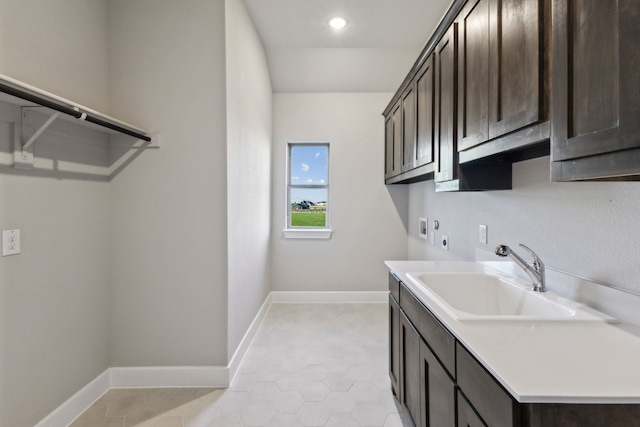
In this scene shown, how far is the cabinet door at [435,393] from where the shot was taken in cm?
106

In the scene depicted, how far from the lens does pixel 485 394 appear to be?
0.82 metres

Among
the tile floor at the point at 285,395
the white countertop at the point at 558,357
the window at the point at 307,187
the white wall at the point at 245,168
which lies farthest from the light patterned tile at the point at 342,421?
the window at the point at 307,187

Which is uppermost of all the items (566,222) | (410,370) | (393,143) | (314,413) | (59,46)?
(59,46)

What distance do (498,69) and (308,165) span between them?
3084 millimetres

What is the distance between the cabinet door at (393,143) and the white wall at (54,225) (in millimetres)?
2497

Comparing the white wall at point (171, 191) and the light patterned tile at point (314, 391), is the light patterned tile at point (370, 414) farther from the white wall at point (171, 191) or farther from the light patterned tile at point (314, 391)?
the white wall at point (171, 191)

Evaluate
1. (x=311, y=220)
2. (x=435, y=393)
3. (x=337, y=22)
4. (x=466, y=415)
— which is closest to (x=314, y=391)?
(x=435, y=393)

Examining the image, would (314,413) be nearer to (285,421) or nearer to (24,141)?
(285,421)

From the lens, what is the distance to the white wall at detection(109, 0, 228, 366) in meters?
2.16

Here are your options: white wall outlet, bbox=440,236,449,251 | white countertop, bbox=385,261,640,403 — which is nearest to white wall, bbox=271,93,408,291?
white wall outlet, bbox=440,236,449,251

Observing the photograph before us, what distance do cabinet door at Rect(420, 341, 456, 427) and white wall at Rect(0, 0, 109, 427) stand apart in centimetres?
193

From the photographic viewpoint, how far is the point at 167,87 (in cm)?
217

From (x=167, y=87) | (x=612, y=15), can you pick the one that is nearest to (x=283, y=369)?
(x=167, y=87)

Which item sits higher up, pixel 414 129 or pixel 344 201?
pixel 414 129
